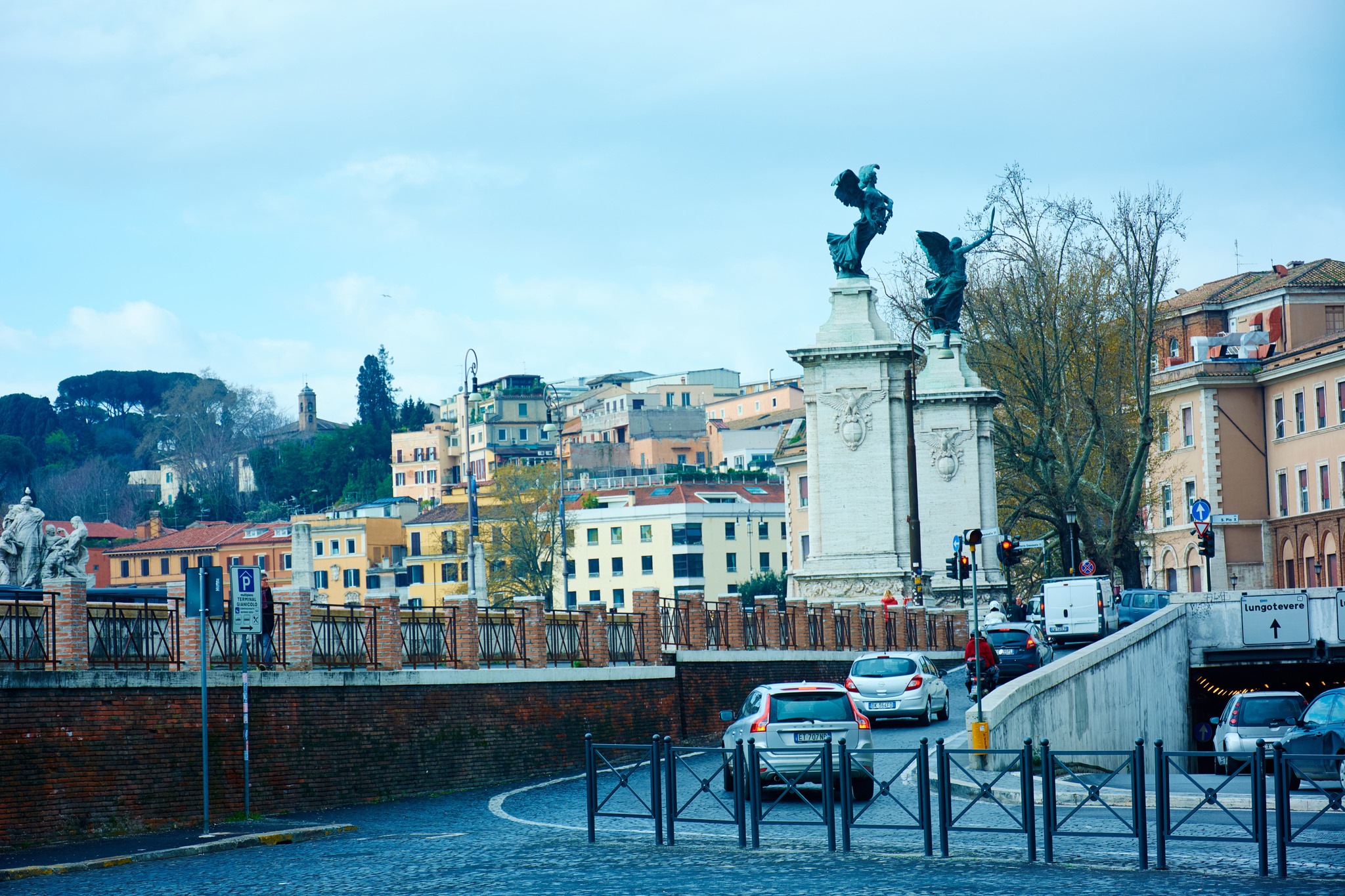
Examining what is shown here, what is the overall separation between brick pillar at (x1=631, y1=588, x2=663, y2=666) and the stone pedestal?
23.1 meters

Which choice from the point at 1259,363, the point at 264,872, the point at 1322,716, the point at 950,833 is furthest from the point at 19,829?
the point at 1259,363

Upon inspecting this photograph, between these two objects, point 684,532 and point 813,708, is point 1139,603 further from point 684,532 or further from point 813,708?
point 684,532

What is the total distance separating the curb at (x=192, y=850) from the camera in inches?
687

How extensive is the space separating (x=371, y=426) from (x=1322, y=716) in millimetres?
140766

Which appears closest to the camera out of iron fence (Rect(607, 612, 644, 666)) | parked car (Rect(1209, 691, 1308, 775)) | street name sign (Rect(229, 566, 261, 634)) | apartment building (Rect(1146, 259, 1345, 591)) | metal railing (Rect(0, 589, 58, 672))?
metal railing (Rect(0, 589, 58, 672))

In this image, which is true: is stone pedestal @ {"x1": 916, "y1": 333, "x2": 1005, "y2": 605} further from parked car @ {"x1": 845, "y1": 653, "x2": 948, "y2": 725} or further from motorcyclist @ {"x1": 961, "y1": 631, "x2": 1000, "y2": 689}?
parked car @ {"x1": 845, "y1": 653, "x2": 948, "y2": 725}

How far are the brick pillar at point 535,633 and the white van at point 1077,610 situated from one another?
17.5 metres

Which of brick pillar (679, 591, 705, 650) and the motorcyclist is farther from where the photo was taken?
brick pillar (679, 591, 705, 650)

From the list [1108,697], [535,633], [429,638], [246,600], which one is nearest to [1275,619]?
[1108,697]

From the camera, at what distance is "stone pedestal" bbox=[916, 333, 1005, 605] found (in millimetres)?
55469

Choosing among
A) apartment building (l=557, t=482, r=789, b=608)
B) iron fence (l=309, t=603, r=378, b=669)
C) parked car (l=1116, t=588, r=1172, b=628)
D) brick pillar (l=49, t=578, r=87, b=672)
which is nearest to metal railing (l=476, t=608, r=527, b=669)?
iron fence (l=309, t=603, r=378, b=669)

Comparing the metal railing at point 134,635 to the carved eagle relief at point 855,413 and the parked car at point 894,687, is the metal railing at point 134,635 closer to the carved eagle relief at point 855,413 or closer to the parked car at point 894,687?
the parked car at point 894,687

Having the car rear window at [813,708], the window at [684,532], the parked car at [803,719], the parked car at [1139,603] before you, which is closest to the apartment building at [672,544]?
the window at [684,532]

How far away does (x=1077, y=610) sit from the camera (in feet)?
141
